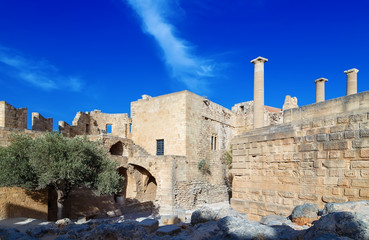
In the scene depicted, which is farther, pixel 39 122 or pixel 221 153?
pixel 221 153

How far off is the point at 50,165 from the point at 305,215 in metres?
9.87

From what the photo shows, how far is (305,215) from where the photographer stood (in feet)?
16.9

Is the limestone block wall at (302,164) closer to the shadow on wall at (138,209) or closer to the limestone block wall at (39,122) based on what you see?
the shadow on wall at (138,209)

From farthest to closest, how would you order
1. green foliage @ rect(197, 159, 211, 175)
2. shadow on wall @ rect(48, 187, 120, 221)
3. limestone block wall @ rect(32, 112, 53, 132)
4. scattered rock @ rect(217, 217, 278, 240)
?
green foliage @ rect(197, 159, 211, 175) → limestone block wall @ rect(32, 112, 53, 132) → shadow on wall @ rect(48, 187, 120, 221) → scattered rock @ rect(217, 217, 278, 240)

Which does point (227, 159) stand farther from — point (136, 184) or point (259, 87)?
point (259, 87)

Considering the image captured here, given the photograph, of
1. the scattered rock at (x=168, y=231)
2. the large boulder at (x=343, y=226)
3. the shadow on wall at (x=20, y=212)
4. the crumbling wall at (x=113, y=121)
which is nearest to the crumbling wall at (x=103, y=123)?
the crumbling wall at (x=113, y=121)

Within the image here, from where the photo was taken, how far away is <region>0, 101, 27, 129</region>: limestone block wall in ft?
51.9

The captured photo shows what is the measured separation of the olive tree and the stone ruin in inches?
50.9

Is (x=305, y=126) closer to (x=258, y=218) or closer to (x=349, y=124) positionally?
(x=349, y=124)

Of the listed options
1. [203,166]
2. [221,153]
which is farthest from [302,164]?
[221,153]

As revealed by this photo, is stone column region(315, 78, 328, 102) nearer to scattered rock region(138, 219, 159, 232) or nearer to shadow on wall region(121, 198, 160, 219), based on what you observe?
shadow on wall region(121, 198, 160, 219)

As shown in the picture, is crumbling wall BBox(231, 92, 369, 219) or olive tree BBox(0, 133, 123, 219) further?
olive tree BBox(0, 133, 123, 219)

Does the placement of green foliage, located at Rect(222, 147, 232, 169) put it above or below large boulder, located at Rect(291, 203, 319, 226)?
below

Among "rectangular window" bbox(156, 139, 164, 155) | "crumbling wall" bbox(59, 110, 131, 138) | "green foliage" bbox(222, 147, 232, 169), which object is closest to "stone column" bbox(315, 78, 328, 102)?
"green foliage" bbox(222, 147, 232, 169)
